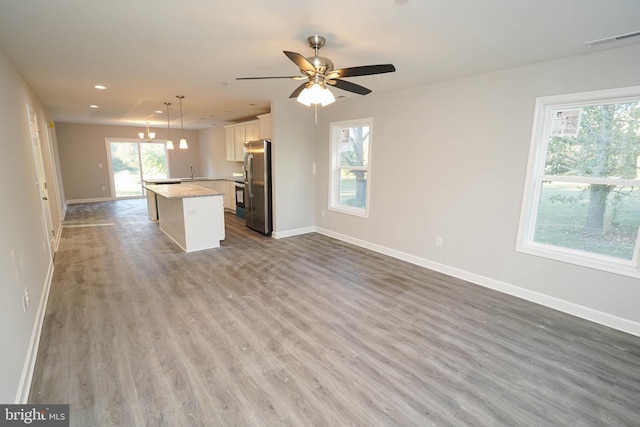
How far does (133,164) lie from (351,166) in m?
8.29

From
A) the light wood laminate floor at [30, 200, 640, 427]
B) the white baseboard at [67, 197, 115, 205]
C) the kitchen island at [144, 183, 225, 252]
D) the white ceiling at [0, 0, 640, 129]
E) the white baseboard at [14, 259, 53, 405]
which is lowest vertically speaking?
the light wood laminate floor at [30, 200, 640, 427]

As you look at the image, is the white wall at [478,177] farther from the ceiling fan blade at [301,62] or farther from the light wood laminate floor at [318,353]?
the ceiling fan blade at [301,62]

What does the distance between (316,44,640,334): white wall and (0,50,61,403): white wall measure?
3.72 meters

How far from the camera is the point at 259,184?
220 inches

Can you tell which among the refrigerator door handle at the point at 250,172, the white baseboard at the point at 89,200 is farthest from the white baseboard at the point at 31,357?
the white baseboard at the point at 89,200

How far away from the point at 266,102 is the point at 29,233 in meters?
3.75

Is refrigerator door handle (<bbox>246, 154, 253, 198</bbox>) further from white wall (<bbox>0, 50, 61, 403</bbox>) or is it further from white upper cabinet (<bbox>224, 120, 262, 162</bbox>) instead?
white wall (<bbox>0, 50, 61, 403</bbox>)

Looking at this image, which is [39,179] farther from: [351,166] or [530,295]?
[530,295]

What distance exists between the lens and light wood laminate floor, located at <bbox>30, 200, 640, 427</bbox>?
1765 mm

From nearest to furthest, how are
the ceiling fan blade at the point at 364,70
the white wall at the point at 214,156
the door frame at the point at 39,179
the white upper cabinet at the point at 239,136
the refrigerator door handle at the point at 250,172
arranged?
1. the ceiling fan blade at the point at 364,70
2. the door frame at the point at 39,179
3. the refrigerator door handle at the point at 250,172
4. the white upper cabinet at the point at 239,136
5. the white wall at the point at 214,156

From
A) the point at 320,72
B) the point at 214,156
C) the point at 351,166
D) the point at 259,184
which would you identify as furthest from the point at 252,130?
the point at 320,72

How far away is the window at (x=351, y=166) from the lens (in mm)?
4855

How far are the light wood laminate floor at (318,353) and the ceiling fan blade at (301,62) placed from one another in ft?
7.04

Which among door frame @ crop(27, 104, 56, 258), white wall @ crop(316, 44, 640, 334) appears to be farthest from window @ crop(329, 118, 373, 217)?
door frame @ crop(27, 104, 56, 258)
